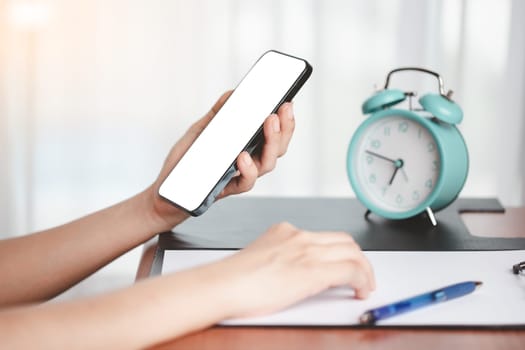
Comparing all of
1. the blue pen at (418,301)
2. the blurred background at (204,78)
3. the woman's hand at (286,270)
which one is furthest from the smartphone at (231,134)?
the blurred background at (204,78)

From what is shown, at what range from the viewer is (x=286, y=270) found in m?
0.81

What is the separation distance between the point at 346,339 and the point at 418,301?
0.09m

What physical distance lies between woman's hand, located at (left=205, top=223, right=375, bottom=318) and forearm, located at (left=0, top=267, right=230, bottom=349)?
0.02m

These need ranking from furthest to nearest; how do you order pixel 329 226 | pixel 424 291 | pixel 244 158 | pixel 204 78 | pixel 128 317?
pixel 204 78
pixel 329 226
pixel 244 158
pixel 424 291
pixel 128 317

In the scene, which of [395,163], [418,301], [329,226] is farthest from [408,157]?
[418,301]

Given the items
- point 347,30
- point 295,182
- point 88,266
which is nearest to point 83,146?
point 295,182

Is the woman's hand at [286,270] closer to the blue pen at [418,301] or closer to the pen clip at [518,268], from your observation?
the blue pen at [418,301]

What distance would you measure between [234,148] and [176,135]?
4.85 ft

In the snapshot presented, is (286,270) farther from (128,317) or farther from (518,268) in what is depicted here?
(518,268)

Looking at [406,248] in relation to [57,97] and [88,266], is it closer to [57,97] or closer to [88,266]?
[88,266]

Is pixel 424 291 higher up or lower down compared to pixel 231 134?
lower down

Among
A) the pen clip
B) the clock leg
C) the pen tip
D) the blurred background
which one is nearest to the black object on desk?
the clock leg

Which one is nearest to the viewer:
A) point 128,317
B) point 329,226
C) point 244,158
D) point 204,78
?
point 128,317

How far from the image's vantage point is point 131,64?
247cm
